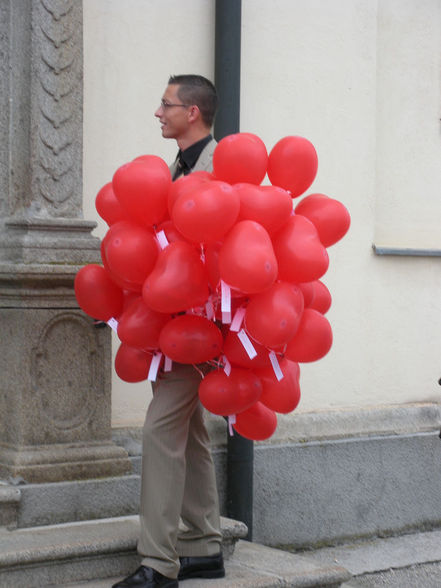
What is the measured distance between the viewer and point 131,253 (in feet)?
12.5

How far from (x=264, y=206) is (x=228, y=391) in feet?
2.29

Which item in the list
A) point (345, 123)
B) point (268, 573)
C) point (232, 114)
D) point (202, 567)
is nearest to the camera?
point (202, 567)

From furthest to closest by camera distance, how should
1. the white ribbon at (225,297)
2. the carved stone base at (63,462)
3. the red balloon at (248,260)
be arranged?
the carved stone base at (63,462) → the white ribbon at (225,297) → the red balloon at (248,260)

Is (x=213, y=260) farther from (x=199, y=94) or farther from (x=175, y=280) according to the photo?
(x=199, y=94)

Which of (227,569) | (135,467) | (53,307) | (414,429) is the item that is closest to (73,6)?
(53,307)

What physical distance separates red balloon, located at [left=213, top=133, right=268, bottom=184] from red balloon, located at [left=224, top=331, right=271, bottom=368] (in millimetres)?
580

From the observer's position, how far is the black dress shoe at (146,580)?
4066 millimetres

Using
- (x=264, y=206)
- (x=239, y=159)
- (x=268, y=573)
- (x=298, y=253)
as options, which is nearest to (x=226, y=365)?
(x=298, y=253)

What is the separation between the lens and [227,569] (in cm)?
463

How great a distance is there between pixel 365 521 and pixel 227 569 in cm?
170

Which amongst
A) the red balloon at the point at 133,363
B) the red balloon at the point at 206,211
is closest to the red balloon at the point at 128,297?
the red balloon at the point at 133,363

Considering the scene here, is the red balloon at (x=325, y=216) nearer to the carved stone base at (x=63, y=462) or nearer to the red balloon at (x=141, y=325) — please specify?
the red balloon at (x=141, y=325)

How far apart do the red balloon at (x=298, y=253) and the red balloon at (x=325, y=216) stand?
186 millimetres

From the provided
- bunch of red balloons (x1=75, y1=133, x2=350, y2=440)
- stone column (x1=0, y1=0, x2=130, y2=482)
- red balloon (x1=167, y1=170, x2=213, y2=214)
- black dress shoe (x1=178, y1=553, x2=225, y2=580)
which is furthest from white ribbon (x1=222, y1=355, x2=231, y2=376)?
stone column (x1=0, y1=0, x2=130, y2=482)
